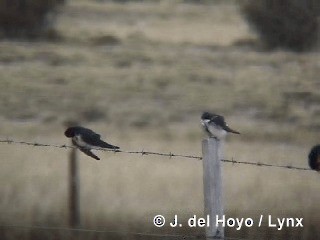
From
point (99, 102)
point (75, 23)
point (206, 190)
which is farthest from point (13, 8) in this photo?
point (206, 190)

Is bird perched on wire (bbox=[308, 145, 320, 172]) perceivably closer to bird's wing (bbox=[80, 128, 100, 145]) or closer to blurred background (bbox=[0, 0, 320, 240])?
bird's wing (bbox=[80, 128, 100, 145])

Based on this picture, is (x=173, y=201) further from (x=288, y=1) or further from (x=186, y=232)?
(x=288, y=1)

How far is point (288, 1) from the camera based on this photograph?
2509cm

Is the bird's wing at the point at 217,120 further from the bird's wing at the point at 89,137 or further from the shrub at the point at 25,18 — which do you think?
the shrub at the point at 25,18

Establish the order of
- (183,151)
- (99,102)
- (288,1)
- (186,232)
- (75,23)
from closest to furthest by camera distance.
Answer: (186,232) → (183,151) → (99,102) → (288,1) → (75,23)

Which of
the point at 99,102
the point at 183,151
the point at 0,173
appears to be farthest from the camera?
the point at 99,102

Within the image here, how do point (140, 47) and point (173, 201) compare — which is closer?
point (173, 201)

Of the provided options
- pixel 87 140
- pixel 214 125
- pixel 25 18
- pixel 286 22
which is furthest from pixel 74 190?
pixel 286 22

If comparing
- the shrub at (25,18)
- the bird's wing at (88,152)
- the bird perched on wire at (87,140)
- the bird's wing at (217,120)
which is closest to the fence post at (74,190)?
the bird's wing at (88,152)

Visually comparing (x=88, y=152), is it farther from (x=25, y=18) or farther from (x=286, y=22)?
(x=286, y=22)

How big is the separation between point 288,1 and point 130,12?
14.6 feet

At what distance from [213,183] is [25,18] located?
20.4 m

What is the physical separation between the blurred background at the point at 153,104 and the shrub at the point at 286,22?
0.13 ft

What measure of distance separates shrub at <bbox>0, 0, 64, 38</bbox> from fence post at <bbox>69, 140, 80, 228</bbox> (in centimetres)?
1725
